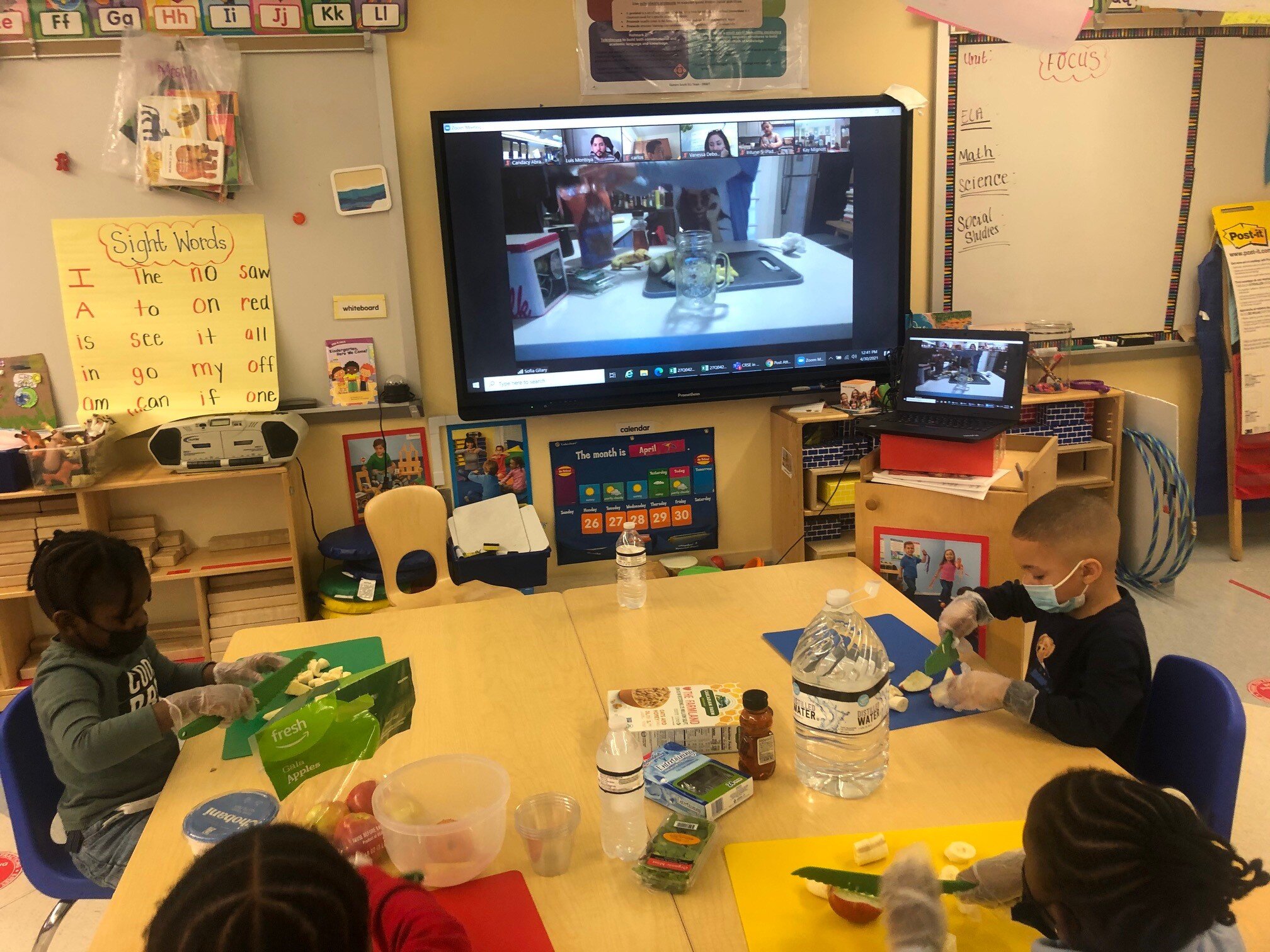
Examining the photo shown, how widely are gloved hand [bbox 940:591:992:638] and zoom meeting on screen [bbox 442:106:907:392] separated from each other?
1.86m

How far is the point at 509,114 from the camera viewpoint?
10.3 ft

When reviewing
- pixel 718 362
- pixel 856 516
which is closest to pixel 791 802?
pixel 856 516

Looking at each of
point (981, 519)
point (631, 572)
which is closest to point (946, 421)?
point (981, 519)

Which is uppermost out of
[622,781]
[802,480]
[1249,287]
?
[1249,287]

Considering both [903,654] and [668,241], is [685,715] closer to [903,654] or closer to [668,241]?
[903,654]

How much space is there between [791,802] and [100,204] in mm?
2999

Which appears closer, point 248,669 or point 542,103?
point 248,669

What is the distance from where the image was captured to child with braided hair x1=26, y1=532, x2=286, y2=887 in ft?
5.10

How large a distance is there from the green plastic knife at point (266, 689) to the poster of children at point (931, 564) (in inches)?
55.5

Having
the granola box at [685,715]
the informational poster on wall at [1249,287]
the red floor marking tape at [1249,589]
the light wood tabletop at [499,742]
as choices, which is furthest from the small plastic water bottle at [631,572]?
the informational poster on wall at [1249,287]

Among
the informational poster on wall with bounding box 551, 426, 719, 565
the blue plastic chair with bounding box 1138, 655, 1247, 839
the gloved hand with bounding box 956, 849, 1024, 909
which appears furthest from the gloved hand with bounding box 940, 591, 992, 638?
the informational poster on wall with bounding box 551, 426, 719, 565

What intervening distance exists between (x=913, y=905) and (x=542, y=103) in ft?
9.70

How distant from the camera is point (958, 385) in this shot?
8.64ft

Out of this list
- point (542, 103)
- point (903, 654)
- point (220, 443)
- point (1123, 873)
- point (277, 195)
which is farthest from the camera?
point (542, 103)
